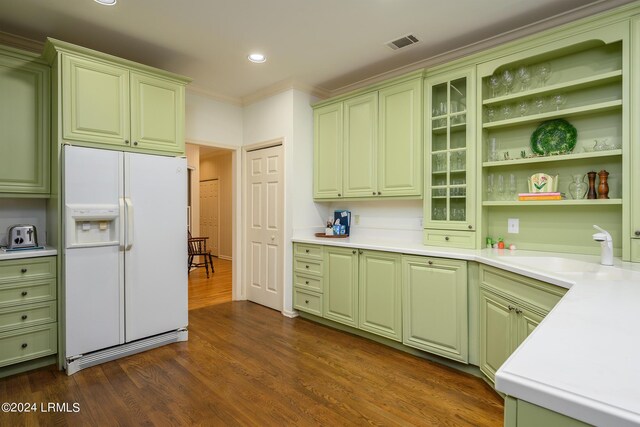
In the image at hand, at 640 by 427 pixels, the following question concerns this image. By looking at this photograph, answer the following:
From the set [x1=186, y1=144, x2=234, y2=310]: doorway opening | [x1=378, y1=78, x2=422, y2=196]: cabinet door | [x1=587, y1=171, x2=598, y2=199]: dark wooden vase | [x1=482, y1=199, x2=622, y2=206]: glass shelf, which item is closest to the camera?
[x1=482, y1=199, x2=622, y2=206]: glass shelf

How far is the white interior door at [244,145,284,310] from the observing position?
4027 mm

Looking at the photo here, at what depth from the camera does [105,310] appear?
107 inches

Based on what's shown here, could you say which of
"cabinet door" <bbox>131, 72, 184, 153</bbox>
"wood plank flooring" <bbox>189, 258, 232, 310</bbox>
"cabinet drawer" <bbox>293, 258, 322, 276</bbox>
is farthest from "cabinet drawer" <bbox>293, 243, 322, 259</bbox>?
"cabinet door" <bbox>131, 72, 184, 153</bbox>

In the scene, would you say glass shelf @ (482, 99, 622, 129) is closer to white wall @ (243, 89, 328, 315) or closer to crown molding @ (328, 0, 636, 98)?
crown molding @ (328, 0, 636, 98)

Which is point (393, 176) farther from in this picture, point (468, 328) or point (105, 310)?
point (105, 310)

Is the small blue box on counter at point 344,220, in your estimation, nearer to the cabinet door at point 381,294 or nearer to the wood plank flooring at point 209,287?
the cabinet door at point 381,294

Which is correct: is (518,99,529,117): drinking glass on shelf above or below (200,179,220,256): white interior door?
above

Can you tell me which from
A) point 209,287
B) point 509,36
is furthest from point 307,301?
point 509,36

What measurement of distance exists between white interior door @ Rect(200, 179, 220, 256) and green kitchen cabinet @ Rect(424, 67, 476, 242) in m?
6.35

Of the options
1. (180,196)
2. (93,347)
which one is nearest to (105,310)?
(93,347)

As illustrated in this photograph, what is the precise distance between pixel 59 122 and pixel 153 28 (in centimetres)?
104

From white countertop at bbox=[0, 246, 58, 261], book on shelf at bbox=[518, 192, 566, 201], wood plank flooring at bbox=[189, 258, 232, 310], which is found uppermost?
book on shelf at bbox=[518, 192, 566, 201]

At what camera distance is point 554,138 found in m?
2.61

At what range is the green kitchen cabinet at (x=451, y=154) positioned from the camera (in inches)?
111
